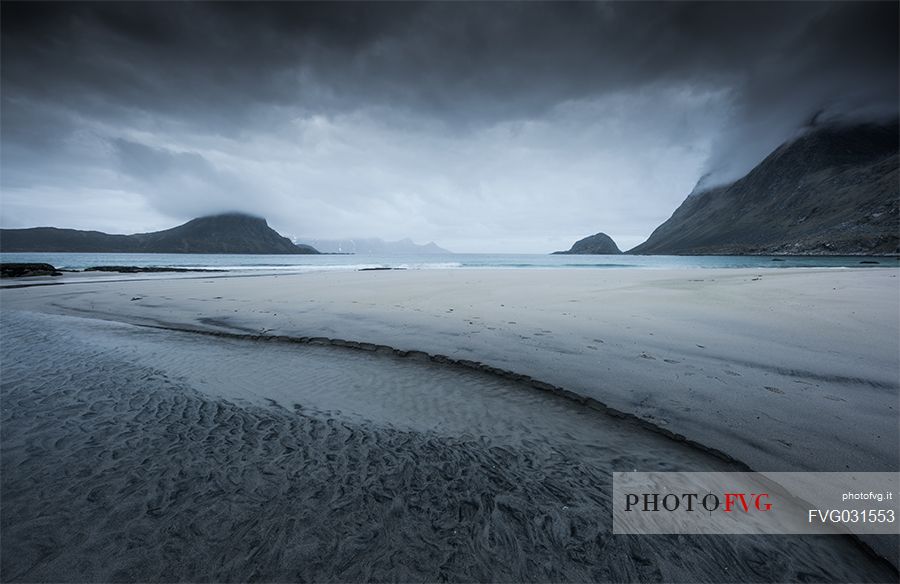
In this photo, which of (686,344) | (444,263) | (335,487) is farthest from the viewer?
(444,263)


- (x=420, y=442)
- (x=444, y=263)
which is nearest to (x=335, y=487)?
(x=420, y=442)

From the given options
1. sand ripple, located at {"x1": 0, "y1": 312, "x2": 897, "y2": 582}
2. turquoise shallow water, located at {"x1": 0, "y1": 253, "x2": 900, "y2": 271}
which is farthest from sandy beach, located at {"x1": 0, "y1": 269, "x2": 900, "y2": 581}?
turquoise shallow water, located at {"x1": 0, "y1": 253, "x2": 900, "y2": 271}

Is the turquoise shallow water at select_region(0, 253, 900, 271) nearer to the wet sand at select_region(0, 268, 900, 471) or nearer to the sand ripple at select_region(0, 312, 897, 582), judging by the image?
the wet sand at select_region(0, 268, 900, 471)

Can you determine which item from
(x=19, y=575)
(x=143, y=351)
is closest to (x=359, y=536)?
(x=19, y=575)

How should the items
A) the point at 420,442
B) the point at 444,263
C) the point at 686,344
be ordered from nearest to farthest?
the point at 420,442 < the point at 686,344 < the point at 444,263

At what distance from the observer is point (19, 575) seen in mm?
2639

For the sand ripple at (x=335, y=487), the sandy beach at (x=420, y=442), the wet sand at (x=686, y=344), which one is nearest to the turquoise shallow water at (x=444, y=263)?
the wet sand at (x=686, y=344)

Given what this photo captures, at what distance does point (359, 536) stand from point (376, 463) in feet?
3.63

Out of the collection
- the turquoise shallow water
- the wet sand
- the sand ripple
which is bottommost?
the sand ripple

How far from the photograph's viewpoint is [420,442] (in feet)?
15.0

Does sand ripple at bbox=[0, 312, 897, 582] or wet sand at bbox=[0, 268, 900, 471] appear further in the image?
wet sand at bbox=[0, 268, 900, 471]

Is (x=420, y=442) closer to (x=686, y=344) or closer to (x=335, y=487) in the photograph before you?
(x=335, y=487)

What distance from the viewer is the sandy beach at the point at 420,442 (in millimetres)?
2816

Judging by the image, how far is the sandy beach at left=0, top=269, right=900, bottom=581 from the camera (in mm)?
2816
